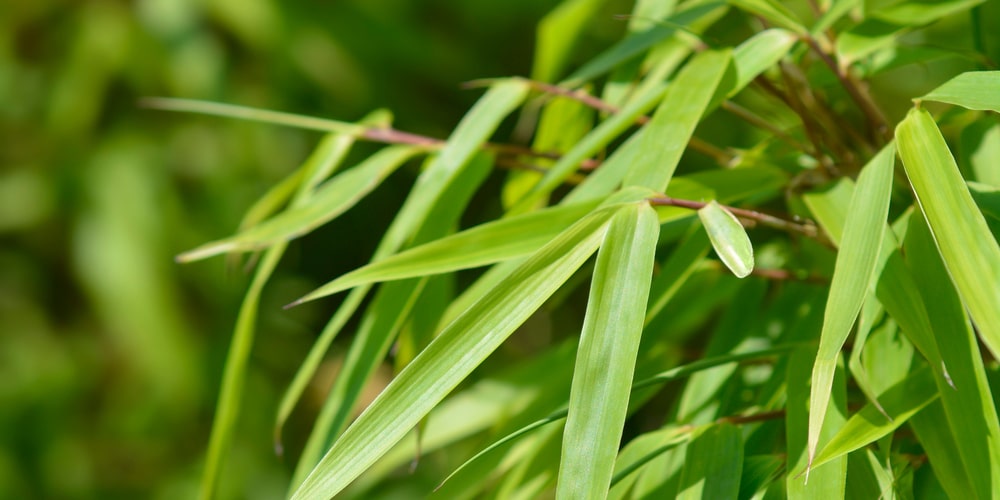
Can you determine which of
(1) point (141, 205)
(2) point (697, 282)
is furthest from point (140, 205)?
(2) point (697, 282)

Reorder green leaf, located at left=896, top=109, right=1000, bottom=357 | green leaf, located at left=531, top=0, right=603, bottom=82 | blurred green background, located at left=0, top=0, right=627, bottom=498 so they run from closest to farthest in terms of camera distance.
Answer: green leaf, located at left=896, top=109, right=1000, bottom=357
green leaf, located at left=531, top=0, right=603, bottom=82
blurred green background, located at left=0, top=0, right=627, bottom=498

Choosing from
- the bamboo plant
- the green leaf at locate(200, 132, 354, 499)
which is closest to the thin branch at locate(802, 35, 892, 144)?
the bamboo plant

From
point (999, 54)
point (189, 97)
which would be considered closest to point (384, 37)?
point (189, 97)

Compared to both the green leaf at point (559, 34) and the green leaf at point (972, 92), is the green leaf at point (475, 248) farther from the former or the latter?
the green leaf at point (559, 34)

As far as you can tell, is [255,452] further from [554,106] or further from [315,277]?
[554,106]

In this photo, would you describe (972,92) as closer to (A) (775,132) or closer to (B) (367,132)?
(A) (775,132)

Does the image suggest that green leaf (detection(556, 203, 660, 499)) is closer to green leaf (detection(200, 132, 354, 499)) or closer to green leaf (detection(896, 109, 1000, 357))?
green leaf (detection(896, 109, 1000, 357))

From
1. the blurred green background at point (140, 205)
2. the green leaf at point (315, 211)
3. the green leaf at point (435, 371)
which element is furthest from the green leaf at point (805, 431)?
the blurred green background at point (140, 205)
